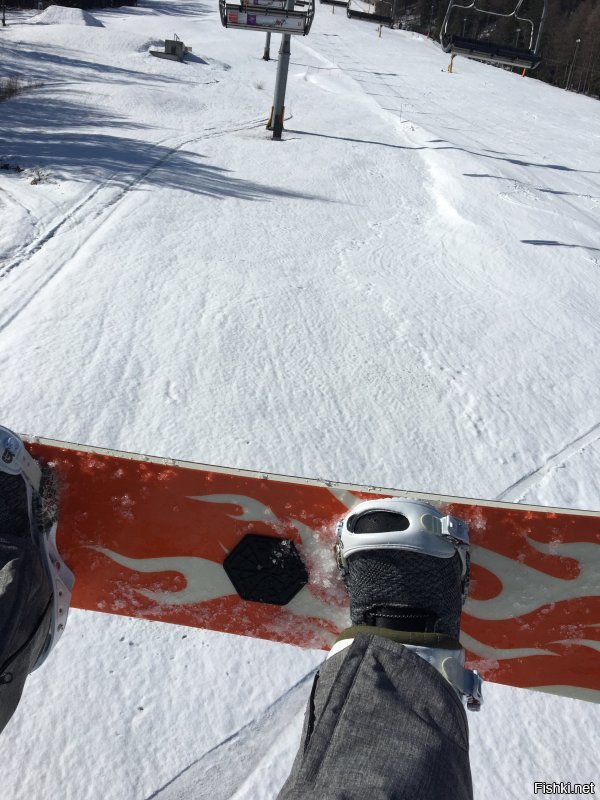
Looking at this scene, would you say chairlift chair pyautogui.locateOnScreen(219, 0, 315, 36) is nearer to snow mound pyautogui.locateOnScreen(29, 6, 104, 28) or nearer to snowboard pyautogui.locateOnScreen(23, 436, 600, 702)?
snowboard pyautogui.locateOnScreen(23, 436, 600, 702)

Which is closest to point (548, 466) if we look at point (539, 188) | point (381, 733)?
point (381, 733)

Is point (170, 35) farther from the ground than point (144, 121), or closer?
farther from the ground

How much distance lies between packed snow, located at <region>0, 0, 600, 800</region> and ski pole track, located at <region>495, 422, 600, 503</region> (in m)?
0.02

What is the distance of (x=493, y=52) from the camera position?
7.96m

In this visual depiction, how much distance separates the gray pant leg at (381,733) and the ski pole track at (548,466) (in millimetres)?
1564

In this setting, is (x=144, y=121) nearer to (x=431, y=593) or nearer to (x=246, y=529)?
(x=246, y=529)

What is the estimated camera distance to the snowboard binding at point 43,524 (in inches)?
63.2

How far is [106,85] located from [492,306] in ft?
32.2

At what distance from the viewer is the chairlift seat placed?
7.84 m

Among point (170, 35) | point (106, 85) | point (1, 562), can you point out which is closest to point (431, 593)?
point (1, 562)

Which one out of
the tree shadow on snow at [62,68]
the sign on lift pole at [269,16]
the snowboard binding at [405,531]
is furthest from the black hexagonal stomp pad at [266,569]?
the tree shadow on snow at [62,68]

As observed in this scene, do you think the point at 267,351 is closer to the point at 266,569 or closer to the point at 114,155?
the point at 266,569

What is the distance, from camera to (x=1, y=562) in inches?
55.9

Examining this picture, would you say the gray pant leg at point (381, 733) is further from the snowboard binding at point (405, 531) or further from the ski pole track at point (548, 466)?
the ski pole track at point (548, 466)
